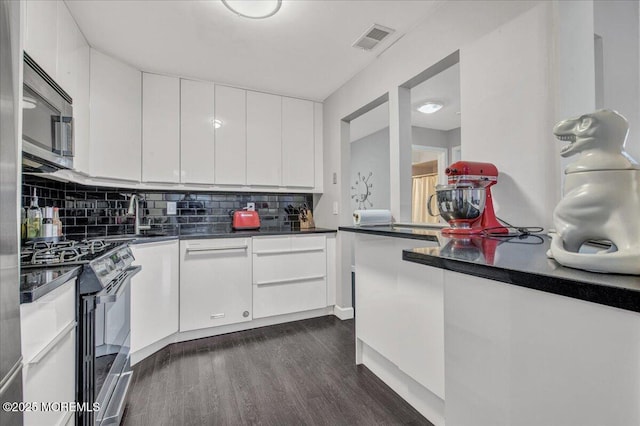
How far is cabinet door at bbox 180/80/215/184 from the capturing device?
8.87 feet

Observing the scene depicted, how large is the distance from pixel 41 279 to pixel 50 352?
0.24m

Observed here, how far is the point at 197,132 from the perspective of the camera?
9.02 ft

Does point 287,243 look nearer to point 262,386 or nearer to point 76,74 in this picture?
point 262,386

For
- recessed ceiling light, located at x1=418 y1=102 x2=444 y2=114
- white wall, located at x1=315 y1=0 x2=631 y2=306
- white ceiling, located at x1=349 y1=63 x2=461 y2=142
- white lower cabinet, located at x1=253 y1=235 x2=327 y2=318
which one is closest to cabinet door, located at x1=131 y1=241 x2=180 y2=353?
white lower cabinet, located at x1=253 y1=235 x2=327 y2=318

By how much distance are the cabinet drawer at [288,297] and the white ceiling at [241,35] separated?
6.45 ft

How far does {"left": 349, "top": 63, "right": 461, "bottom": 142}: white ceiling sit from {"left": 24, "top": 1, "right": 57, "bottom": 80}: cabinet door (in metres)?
2.71

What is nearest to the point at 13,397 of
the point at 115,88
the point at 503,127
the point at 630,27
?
the point at 503,127

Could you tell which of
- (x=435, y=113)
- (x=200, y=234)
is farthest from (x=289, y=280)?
(x=435, y=113)

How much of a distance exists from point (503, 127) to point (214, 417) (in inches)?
83.3

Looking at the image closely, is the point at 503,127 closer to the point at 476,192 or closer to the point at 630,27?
the point at 476,192

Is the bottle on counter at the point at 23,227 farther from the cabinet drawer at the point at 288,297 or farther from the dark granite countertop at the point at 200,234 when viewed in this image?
the cabinet drawer at the point at 288,297

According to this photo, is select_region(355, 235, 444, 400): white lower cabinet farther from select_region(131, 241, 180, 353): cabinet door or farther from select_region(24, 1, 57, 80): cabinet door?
select_region(24, 1, 57, 80): cabinet door

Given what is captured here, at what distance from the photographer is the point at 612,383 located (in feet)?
1.66

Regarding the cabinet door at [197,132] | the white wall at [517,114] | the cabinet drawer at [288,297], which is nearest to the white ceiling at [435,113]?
the white wall at [517,114]
